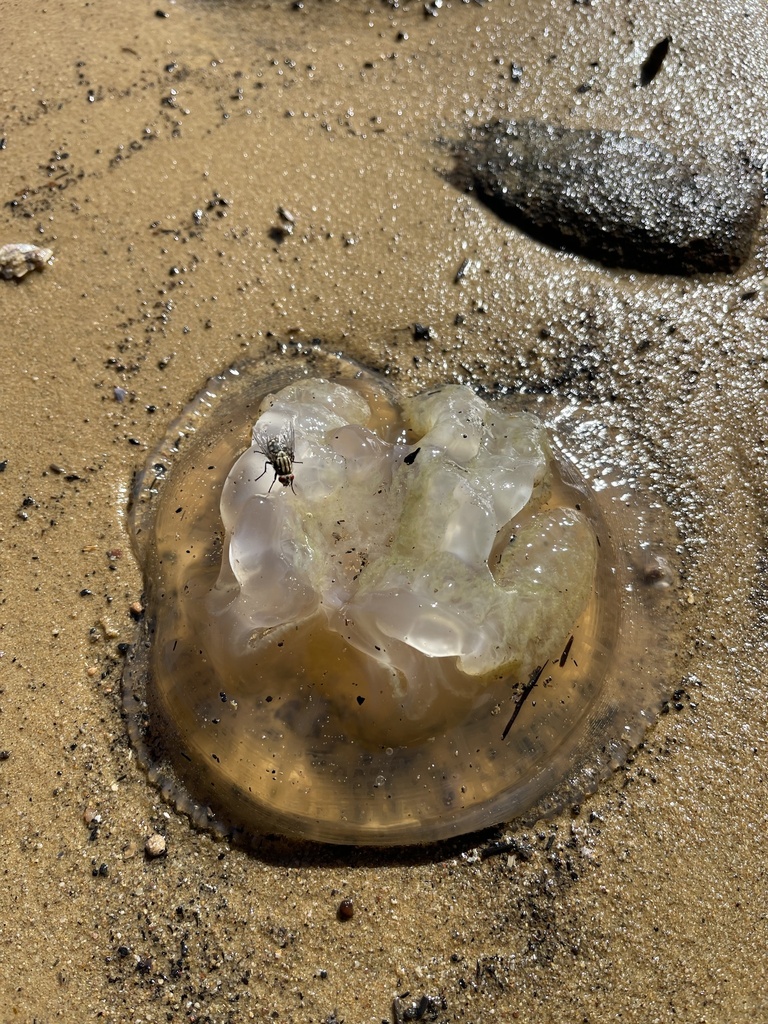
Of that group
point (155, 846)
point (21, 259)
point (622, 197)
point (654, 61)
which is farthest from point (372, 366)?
point (654, 61)

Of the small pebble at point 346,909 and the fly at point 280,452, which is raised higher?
the fly at point 280,452

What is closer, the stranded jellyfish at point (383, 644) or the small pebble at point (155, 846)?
the stranded jellyfish at point (383, 644)

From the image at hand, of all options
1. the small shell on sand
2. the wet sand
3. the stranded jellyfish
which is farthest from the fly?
the small shell on sand

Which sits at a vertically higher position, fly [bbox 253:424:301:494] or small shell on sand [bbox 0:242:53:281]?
fly [bbox 253:424:301:494]

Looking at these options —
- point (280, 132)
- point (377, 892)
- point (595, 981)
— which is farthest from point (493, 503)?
point (280, 132)

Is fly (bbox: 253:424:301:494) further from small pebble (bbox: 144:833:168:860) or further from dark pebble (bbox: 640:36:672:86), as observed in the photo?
dark pebble (bbox: 640:36:672:86)

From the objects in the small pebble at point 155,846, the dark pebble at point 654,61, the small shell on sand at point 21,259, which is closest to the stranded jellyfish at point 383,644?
the small pebble at point 155,846

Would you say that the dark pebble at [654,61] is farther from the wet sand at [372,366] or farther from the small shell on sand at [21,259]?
the small shell on sand at [21,259]
